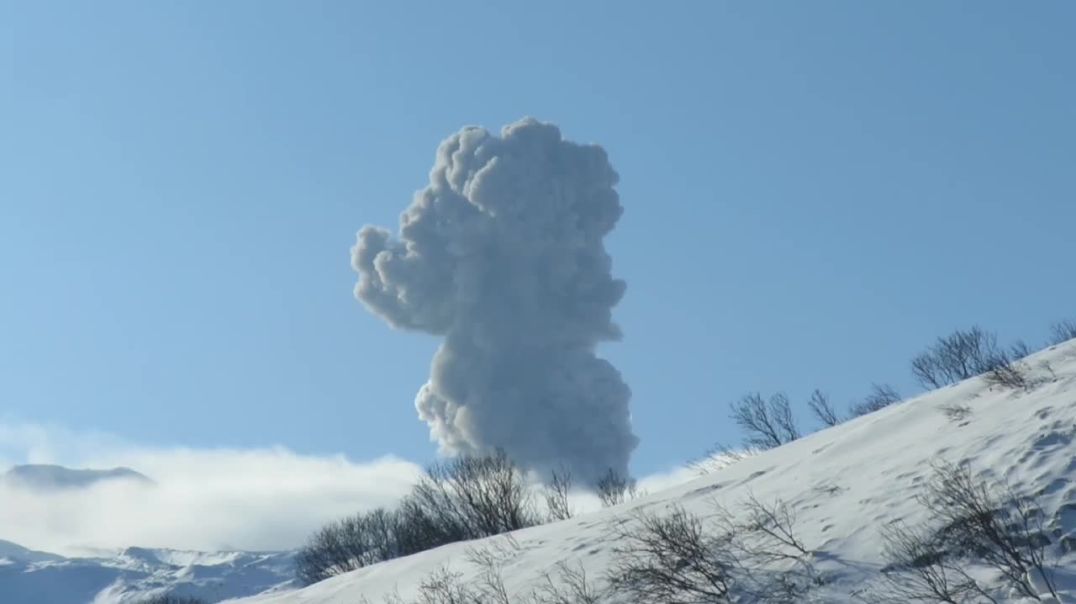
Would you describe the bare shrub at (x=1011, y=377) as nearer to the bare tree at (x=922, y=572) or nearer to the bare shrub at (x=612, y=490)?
the bare tree at (x=922, y=572)

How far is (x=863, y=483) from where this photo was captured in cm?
1634

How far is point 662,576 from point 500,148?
7162cm

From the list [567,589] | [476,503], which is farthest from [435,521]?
[567,589]

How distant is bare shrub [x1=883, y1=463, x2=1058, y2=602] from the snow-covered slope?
21 centimetres

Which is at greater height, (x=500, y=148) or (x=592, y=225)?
(x=500, y=148)

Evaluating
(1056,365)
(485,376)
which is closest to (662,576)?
(1056,365)

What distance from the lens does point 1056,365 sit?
19.5m

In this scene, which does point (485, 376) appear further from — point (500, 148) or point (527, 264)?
point (500, 148)

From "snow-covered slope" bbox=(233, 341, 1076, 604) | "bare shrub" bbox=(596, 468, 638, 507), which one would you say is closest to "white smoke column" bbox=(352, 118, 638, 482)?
"bare shrub" bbox=(596, 468, 638, 507)

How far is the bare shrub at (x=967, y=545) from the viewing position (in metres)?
11.9

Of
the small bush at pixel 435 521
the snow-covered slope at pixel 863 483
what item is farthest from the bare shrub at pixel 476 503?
the snow-covered slope at pixel 863 483

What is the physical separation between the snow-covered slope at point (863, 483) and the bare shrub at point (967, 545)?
0.69 feet

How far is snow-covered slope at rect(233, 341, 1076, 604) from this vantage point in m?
13.6

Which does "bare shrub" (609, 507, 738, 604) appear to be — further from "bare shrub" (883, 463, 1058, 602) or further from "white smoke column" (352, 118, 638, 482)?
"white smoke column" (352, 118, 638, 482)
